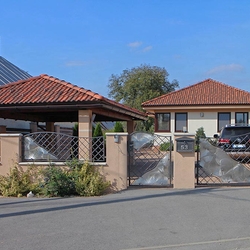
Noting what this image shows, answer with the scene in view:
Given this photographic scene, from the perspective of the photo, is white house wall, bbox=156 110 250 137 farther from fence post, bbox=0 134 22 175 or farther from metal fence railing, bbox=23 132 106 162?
fence post, bbox=0 134 22 175

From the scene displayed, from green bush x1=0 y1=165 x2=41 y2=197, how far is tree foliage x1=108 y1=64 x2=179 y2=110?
122ft

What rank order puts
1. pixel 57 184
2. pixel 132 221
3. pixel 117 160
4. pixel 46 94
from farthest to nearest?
pixel 46 94 → pixel 117 160 → pixel 57 184 → pixel 132 221

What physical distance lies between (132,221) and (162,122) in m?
23.7

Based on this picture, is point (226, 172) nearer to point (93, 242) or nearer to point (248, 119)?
point (93, 242)

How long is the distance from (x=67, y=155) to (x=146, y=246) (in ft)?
24.1

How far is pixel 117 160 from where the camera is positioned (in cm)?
1130

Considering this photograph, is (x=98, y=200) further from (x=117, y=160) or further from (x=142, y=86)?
(x=142, y=86)

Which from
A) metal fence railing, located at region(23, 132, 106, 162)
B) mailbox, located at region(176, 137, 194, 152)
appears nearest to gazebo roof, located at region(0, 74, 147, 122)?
metal fence railing, located at region(23, 132, 106, 162)

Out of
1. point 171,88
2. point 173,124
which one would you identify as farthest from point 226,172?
point 171,88

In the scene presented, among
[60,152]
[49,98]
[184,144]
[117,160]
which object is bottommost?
[117,160]

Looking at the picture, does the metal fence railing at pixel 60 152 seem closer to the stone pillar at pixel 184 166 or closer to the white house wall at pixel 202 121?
the stone pillar at pixel 184 166

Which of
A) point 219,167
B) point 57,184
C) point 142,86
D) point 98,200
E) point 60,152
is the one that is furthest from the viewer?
point 142,86

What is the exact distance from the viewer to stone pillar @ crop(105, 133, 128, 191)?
11.3 metres

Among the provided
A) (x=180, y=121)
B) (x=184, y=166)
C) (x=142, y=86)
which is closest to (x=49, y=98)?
(x=184, y=166)
